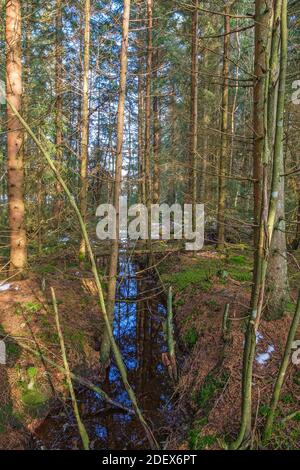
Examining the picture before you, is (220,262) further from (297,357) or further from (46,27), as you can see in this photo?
(46,27)

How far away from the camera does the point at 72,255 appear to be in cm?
988

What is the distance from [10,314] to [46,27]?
11676 mm

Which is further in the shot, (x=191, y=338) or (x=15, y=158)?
(x=15, y=158)

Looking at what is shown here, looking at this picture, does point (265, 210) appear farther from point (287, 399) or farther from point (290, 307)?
point (290, 307)

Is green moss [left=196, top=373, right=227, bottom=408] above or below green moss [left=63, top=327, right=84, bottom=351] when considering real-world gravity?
below

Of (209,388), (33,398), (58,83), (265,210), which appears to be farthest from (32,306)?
(58,83)

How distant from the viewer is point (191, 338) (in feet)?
19.4

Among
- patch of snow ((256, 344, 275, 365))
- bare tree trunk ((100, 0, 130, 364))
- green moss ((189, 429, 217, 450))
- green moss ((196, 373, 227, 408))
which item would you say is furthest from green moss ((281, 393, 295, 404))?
bare tree trunk ((100, 0, 130, 364))

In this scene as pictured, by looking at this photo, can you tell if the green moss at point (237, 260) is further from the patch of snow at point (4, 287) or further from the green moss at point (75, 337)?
the patch of snow at point (4, 287)

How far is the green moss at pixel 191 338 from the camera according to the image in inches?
228

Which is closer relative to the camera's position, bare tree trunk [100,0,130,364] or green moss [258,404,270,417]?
green moss [258,404,270,417]

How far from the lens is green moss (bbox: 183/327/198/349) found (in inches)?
228

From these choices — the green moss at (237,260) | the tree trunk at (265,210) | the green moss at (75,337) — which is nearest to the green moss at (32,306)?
the green moss at (75,337)

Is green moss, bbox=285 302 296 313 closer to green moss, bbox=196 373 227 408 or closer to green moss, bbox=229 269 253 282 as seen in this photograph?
green moss, bbox=196 373 227 408
